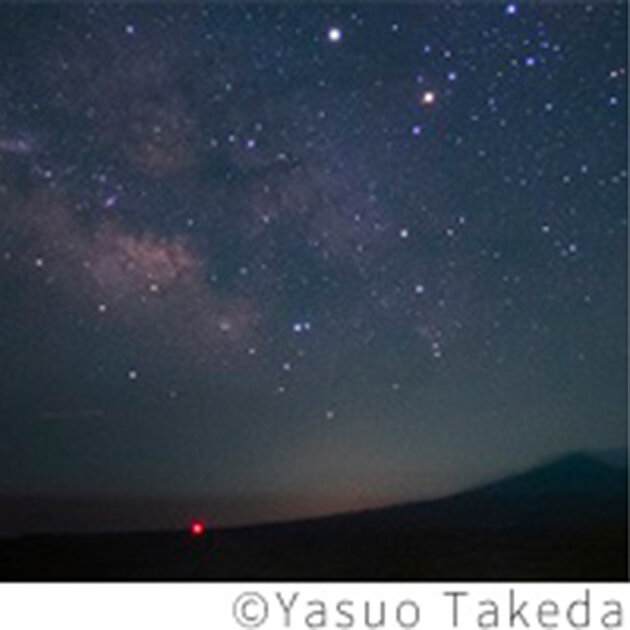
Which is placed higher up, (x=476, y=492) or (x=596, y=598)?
(x=476, y=492)

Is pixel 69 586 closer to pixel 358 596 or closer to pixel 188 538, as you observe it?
pixel 358 596

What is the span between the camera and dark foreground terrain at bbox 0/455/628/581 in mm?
12773

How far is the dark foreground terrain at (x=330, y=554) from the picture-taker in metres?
12.8

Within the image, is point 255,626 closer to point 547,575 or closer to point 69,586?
point 69,586

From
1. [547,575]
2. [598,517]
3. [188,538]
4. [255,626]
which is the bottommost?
[255,626]

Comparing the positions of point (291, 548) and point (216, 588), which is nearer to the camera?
point (216, 588)

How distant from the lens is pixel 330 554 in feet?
54.3

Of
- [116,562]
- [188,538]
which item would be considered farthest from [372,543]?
[116,562]

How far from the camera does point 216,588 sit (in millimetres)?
5145

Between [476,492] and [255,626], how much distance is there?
38704mm

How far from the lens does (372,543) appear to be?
59.7 feet

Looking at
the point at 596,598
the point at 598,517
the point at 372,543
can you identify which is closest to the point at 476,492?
the point at 598,517

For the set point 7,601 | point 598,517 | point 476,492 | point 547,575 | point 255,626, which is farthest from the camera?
point 476,492

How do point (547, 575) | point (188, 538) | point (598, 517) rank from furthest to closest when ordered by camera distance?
point (598, 517)
point (188, 538)
point (547, 575)
